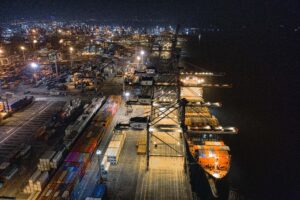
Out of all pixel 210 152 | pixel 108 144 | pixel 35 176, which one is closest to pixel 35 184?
pixel 35 176

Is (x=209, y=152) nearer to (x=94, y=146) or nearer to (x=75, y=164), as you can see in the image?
(x=94, y=146)

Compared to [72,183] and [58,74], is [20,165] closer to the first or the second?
[72,183]

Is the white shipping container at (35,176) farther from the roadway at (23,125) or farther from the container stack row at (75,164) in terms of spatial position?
the roadway at (23,125)

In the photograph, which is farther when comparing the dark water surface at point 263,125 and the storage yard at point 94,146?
the dark water surface at point 263,125

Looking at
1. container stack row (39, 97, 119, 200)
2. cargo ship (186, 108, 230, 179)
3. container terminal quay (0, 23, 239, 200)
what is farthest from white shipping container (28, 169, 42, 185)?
cargo ship (186, 108, 230, 179)

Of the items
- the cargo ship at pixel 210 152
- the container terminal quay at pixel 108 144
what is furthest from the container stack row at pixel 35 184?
the cargo ship at pixel 210 152

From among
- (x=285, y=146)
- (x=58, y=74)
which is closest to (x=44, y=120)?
(x=58, y=74)

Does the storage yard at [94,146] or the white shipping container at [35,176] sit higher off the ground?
the storage yard at [94,146]

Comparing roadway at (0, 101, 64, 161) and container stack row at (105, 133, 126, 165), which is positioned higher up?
container stack row at (105, 133, 126, 165)

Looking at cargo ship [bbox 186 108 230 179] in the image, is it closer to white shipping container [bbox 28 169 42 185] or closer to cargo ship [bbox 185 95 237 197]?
cargo ship [bbox 185 95 237 197]
